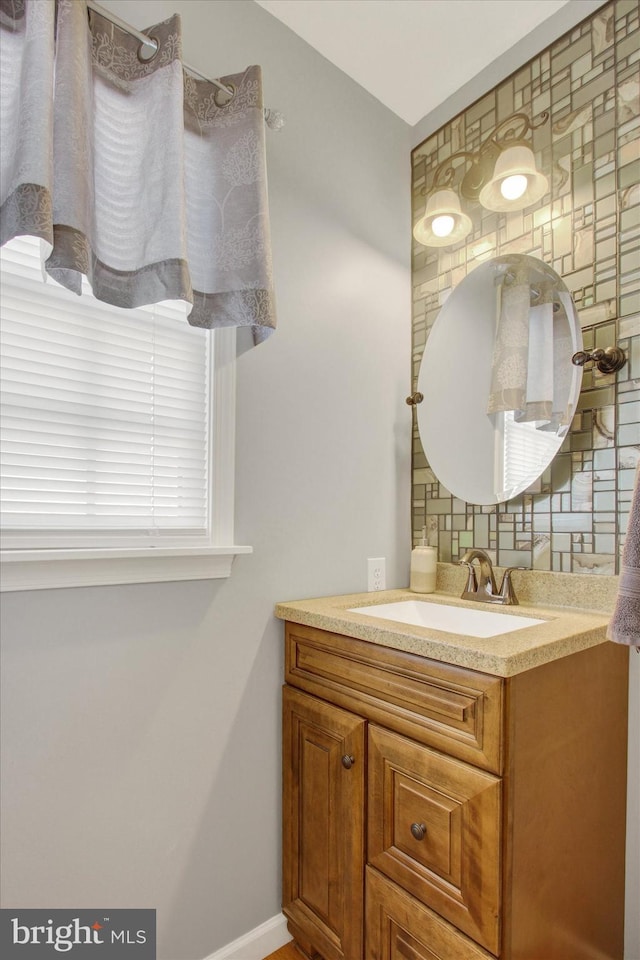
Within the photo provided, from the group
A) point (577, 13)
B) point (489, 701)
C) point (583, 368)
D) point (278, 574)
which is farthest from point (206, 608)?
point (577, 13)

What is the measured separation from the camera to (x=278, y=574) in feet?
4.99

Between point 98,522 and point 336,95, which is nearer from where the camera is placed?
point 98,522

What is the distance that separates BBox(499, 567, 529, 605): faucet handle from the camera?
152 cm

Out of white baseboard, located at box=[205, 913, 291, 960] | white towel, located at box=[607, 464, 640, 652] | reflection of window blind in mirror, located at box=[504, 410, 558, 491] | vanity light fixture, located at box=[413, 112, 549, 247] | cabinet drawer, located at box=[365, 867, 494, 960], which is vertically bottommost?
white baseboard, located at box=[205, 913, 291, 960]

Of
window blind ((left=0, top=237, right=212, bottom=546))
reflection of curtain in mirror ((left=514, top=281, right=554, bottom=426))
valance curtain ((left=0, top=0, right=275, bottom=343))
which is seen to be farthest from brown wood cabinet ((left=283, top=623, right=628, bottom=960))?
valance curtain ((left=0, top=0, right=275, bottom=343))

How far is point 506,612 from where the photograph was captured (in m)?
1.47

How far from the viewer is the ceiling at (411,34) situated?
5.08 ft

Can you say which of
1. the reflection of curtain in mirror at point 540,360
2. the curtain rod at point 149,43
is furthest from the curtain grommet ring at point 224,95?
the reflection of curtain in mirror at point 540,360

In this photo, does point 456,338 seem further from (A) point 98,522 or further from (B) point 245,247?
(A) point 98,522

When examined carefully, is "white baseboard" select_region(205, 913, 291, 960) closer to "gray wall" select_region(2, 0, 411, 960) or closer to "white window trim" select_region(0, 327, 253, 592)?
"gray wall" select_region(2, 0, 411, 960)

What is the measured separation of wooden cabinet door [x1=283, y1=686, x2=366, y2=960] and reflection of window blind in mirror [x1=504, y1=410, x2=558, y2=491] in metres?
0.83

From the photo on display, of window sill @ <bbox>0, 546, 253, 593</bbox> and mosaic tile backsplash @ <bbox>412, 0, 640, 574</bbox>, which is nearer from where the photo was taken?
window sill @ <bbox>0, 546, 253, 593</bbox>

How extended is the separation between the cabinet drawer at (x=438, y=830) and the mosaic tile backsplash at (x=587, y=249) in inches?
27.7

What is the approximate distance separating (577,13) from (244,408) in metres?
1.49
